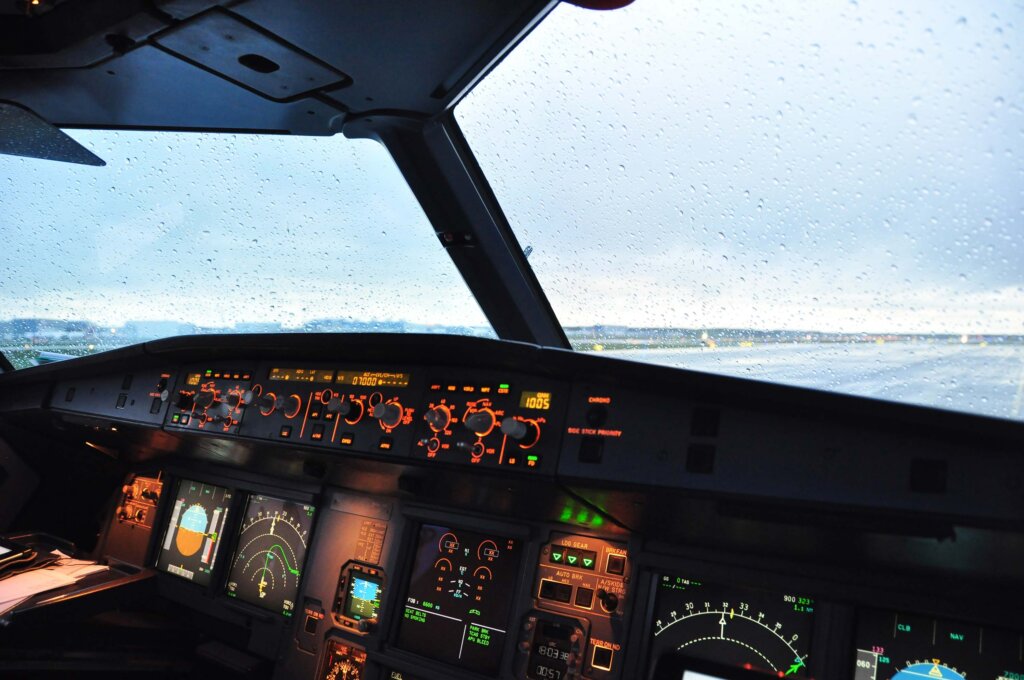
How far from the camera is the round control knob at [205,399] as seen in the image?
2.70m

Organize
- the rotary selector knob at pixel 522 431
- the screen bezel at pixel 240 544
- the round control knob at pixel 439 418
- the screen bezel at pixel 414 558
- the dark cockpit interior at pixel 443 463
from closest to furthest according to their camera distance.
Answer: the dark cockpit interior at pixel 443 463 < the rotary selector knob at pixel 522 431 < the round control knob at pixel 439 418 < the screen bezel at pixel 414 558 < the screen bezel at pixel 240 544

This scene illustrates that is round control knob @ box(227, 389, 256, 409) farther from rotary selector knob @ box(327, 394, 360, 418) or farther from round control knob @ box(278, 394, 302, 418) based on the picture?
rotary selector knob @ box(327, 394, 360, 418)

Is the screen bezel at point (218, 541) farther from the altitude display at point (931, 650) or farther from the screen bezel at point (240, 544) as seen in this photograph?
the altitude display at point (931, 650)

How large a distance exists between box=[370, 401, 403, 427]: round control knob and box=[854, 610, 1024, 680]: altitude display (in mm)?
1302

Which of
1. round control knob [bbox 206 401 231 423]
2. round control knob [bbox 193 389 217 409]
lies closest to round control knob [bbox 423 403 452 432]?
round control knob [bbox 206 401 231 423]

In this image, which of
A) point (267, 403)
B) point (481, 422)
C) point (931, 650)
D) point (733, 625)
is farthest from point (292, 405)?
point (931, 650)

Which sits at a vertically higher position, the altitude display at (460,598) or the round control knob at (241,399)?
the round control knob at (241,399)

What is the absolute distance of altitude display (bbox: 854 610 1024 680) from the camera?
1728 mm

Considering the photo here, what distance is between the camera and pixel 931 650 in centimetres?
180

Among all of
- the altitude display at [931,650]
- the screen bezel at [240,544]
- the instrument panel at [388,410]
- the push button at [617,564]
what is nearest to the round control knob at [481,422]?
the instrument panel at [388,410]

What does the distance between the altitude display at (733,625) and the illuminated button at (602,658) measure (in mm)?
125

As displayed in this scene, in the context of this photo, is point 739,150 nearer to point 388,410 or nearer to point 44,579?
point 388,410

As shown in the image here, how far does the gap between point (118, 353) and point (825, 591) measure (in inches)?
100

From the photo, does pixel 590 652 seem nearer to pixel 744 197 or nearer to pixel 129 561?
pixel 744 197
